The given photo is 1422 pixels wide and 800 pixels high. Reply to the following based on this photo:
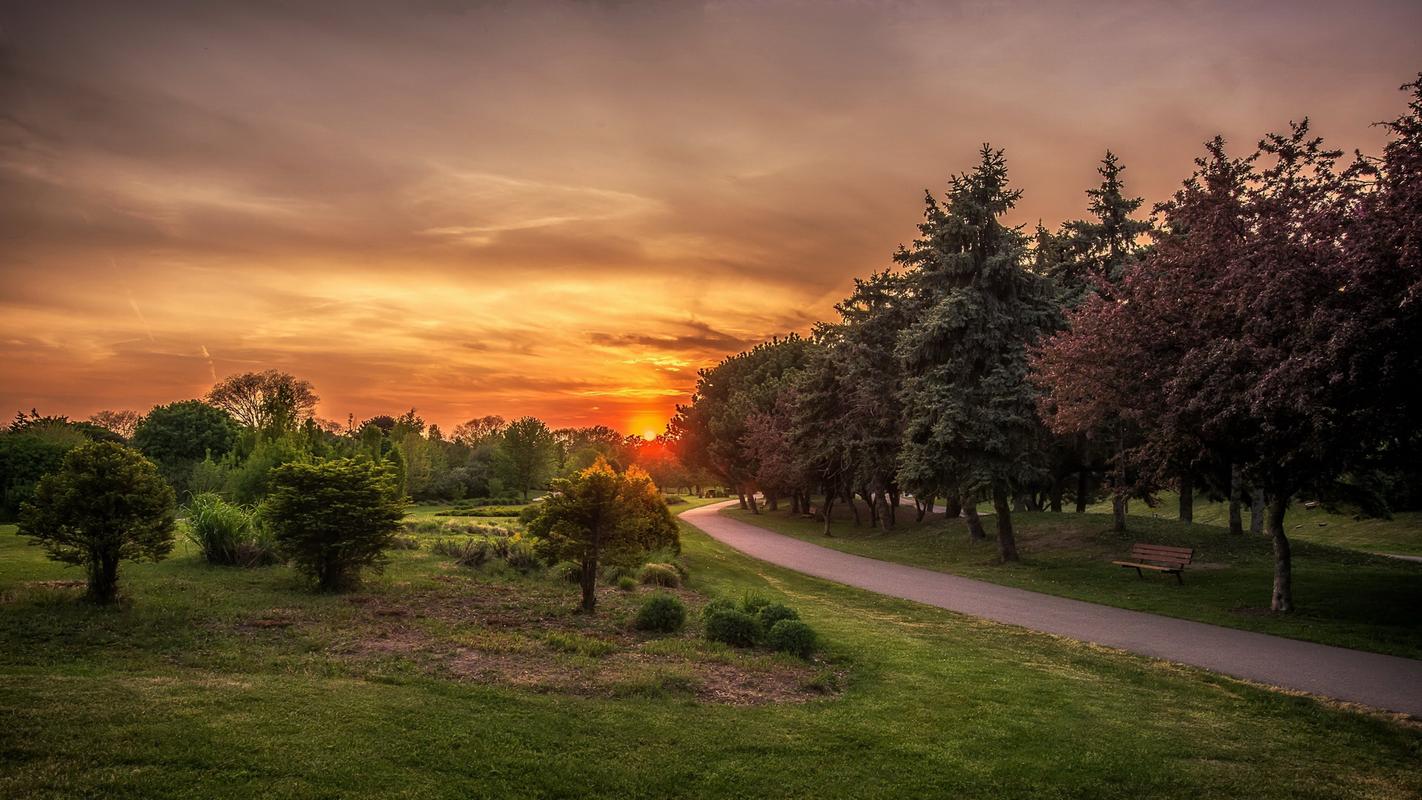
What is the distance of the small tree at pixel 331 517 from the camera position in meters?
12.4

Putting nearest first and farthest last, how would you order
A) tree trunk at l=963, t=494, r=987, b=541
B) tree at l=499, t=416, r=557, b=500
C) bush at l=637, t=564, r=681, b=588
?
bush at l=637, t=564, r=681, b=588
tree trunk at l=963, t=494, r=987, b=541
tree at l=499, t=416, r=557, b=500

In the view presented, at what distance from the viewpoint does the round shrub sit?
11055 millimetres

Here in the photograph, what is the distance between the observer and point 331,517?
12.4 meters

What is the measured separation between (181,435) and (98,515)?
4685cm

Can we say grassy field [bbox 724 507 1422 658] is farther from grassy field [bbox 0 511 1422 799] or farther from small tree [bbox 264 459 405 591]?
small tree [bbox 264 459 405 591]

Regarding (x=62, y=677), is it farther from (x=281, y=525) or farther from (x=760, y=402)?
(x=760, y=402)

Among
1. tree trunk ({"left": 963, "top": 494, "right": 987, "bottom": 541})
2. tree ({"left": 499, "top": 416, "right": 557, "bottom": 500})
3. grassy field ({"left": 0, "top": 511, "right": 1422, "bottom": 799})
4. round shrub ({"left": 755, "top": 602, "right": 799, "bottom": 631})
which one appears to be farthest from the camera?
tree ({"left": 499, "top": 416, "right": 557, "bottom": 500})

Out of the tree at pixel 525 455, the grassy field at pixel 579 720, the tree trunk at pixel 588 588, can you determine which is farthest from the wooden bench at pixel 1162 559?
the tree at pixel 525 455

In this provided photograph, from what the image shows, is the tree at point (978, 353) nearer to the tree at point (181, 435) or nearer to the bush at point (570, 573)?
the bush at point (570, 573)

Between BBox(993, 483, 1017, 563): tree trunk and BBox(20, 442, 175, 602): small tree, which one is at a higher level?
BBox(20, 442, 175, 602): small tree

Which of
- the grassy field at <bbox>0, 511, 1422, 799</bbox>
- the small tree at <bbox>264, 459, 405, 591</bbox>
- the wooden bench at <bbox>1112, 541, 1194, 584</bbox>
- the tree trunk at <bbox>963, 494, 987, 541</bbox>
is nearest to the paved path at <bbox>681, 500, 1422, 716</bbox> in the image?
the grassy field at <bbox>0, 511, 1422, 799</bbox>

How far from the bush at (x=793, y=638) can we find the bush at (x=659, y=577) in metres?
6.01

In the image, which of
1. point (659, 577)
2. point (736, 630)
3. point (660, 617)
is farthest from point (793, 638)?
point (659, 577)

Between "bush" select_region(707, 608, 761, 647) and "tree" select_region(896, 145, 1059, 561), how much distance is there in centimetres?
1372
